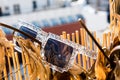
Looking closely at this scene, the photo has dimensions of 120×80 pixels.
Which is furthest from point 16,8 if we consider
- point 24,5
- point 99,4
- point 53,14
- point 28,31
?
point 28,31

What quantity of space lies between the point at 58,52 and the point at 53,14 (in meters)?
8.27

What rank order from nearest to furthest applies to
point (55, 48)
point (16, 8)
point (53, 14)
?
point (55, 48)
point (16, 8)
point (53, 14)

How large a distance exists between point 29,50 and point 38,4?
27.5ft

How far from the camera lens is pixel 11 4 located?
342 inches

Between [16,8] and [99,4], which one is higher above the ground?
[16,8]

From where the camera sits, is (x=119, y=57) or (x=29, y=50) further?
(x=29, y=50)

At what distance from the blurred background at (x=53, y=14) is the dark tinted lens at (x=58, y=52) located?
737 centimetres

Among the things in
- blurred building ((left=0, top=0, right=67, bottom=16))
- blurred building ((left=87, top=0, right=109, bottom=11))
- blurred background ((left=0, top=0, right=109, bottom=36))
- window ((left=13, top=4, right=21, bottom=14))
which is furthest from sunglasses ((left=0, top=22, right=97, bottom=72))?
blurred building ((left=87, top=0, right=109, bottom=11))

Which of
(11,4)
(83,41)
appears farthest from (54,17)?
(83,41)

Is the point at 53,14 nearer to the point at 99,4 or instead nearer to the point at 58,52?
the point at 99,4

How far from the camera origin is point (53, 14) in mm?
9047

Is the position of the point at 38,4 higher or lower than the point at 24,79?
lower

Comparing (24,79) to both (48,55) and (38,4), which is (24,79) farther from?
(38,4)

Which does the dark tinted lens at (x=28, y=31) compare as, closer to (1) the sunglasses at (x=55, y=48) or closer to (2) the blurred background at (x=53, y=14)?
(1) the sunglasses at (x=55, y=48)
